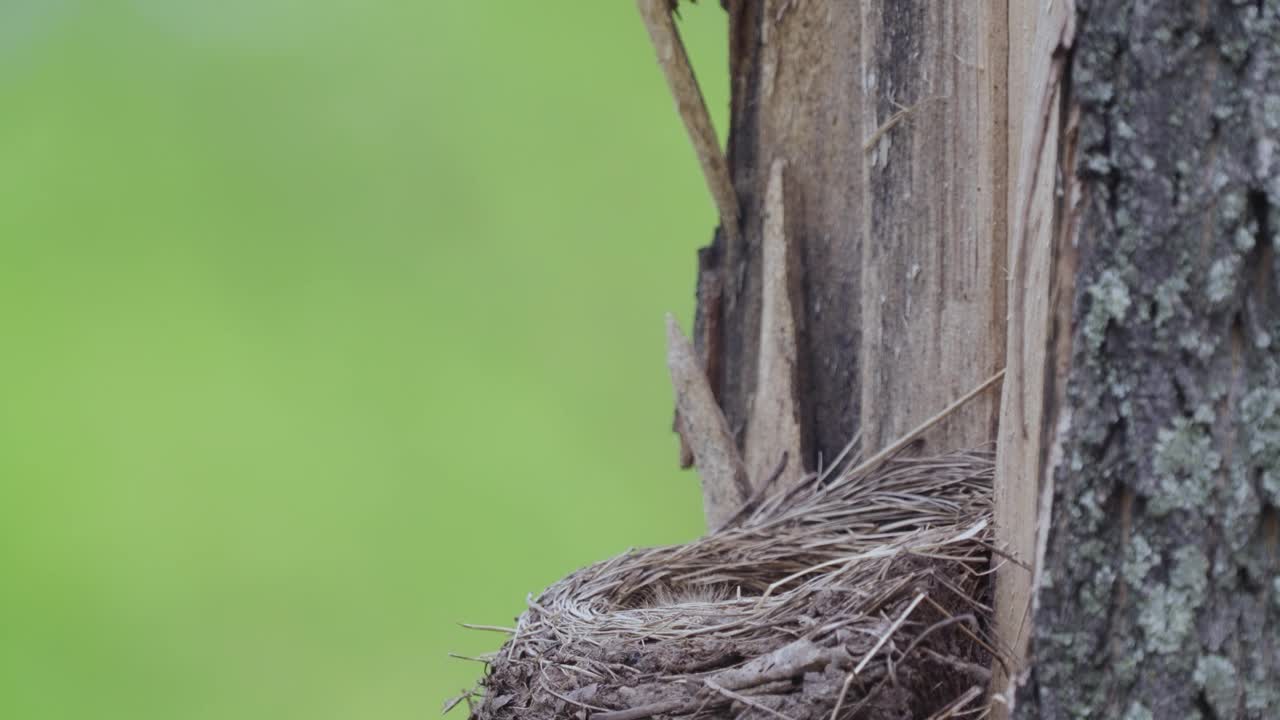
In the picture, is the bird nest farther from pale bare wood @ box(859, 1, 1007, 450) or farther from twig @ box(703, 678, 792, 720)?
pale bare wood @ box(859, 1, 1007, 450)

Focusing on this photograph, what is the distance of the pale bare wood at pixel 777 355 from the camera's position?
1914 mm

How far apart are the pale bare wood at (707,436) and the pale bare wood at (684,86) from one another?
25cm

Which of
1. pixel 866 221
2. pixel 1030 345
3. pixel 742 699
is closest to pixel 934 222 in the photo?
pixel 866 221

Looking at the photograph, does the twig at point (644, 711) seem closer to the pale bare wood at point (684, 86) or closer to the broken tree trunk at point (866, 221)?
the broken tree trunk at point (866, 221)

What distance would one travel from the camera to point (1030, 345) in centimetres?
124

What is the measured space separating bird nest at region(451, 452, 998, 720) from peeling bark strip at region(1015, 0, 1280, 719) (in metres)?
0.14

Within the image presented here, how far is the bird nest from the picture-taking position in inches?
48.9

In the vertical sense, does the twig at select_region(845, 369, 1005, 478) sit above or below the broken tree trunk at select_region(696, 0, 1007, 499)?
below

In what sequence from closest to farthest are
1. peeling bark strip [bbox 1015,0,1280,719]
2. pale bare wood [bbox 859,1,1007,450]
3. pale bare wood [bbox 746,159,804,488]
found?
peeling bark strip [bbox 1015,0,1280,719] < pale bare wood [bbox 859,1,1007,450] < pale bare wood [bbox 746,159,804,488]

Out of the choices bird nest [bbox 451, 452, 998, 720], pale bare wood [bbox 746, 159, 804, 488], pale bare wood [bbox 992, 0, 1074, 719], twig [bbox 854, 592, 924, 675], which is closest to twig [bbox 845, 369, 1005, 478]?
bird nest [bbox 451, 452, 998, 720]

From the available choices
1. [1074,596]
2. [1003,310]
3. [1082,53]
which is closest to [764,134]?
[1003,310]

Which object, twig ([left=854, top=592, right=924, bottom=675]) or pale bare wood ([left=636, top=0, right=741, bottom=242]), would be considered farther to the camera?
pale bare wood ([left=636, top=0, right=741, bottom=242])

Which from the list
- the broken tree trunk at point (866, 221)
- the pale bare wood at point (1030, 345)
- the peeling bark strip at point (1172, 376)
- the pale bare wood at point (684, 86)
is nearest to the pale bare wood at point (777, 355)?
the broken tree trunk at point (866, 221)

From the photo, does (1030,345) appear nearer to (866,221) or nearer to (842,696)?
(842,696)
